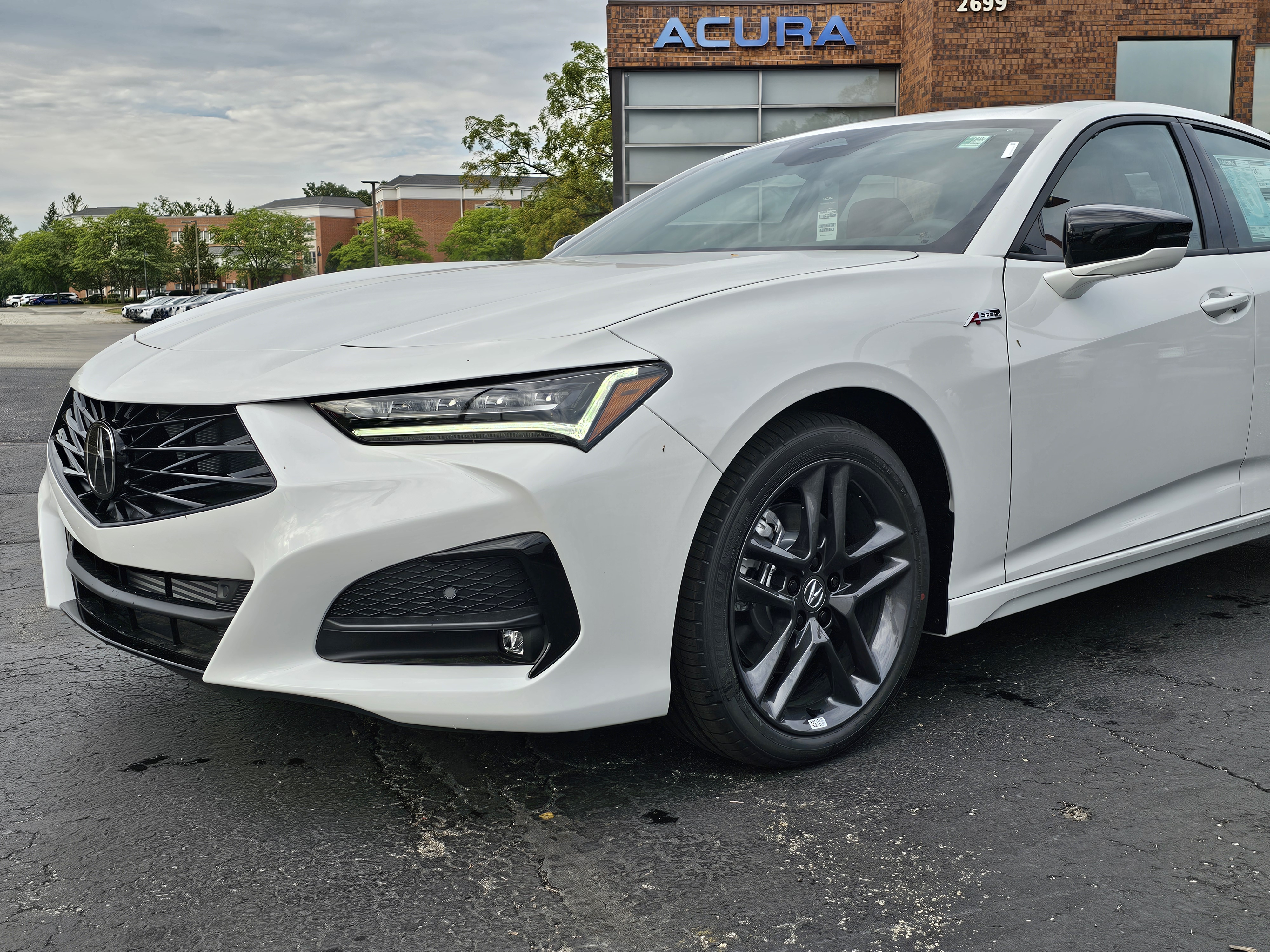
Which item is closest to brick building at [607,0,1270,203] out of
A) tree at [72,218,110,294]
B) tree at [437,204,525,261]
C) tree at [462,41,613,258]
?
tree at [462,41,613,258]

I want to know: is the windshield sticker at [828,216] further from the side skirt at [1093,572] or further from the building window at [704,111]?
the building window at [704,111]

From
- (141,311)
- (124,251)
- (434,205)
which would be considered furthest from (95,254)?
(434,205)

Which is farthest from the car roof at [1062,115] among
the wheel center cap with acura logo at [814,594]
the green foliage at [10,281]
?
the green foliage at [10,281]

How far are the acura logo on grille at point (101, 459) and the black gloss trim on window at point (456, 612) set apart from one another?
2.12ft

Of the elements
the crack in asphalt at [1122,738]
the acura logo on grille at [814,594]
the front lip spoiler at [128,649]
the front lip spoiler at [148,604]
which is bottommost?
the crack in asphalt at [1122,738]

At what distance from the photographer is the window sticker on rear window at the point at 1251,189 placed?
140 inches

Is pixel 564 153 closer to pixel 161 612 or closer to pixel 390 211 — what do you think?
pixel 161 612

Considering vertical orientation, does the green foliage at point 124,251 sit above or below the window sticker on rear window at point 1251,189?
above

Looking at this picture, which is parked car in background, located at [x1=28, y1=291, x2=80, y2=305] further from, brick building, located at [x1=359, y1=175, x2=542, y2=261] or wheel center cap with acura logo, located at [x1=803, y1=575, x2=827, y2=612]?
wheel center cap with acura logo, located at [x1=803, y1=575, x2=827, y2=612]

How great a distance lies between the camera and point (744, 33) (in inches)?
847

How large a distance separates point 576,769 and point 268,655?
77cm

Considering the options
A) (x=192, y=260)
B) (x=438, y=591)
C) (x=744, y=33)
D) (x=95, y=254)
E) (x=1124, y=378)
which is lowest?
(x=438, y=591)

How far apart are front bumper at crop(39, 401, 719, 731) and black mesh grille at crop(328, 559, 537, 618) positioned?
0.03 m

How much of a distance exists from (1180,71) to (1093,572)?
2066 cm
